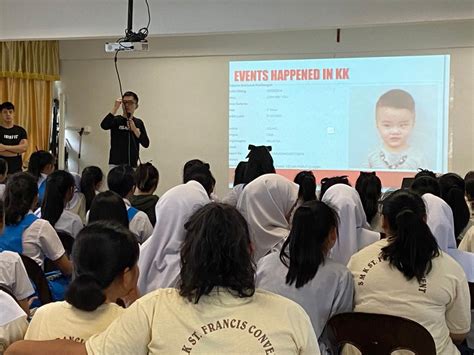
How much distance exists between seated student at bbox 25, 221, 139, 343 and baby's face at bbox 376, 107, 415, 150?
541 cm

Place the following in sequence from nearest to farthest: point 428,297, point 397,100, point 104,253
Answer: point 104,253 → point 428,297 → point 397,100

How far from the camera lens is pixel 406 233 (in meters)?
2.07

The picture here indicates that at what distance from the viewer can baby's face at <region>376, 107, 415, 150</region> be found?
6602 mm

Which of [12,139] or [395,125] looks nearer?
[12,139]

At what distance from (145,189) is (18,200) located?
1280 mm

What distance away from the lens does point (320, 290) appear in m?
2.04

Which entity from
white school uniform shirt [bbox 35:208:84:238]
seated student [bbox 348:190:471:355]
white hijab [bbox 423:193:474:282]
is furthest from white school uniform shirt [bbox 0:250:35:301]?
white hijab [bbox 423:193:474:282]

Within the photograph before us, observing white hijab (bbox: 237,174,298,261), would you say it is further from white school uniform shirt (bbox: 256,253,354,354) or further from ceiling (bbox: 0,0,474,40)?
ceiling (bbox: 0,0,474,40)

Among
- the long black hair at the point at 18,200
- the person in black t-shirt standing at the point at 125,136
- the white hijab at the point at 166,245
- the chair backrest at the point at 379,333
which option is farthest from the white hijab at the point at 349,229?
the person in black t-shirt standing at the point at 125,136

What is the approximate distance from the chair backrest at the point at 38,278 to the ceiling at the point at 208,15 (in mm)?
3460

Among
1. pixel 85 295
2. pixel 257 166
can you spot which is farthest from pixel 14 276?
pixel 257 166

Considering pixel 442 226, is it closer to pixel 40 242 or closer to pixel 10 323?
pixel 40 242

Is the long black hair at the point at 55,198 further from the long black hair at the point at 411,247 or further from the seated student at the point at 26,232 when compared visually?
the long black hair at the point at 411,247

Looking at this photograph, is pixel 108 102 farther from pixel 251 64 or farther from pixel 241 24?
pixel 241 24
